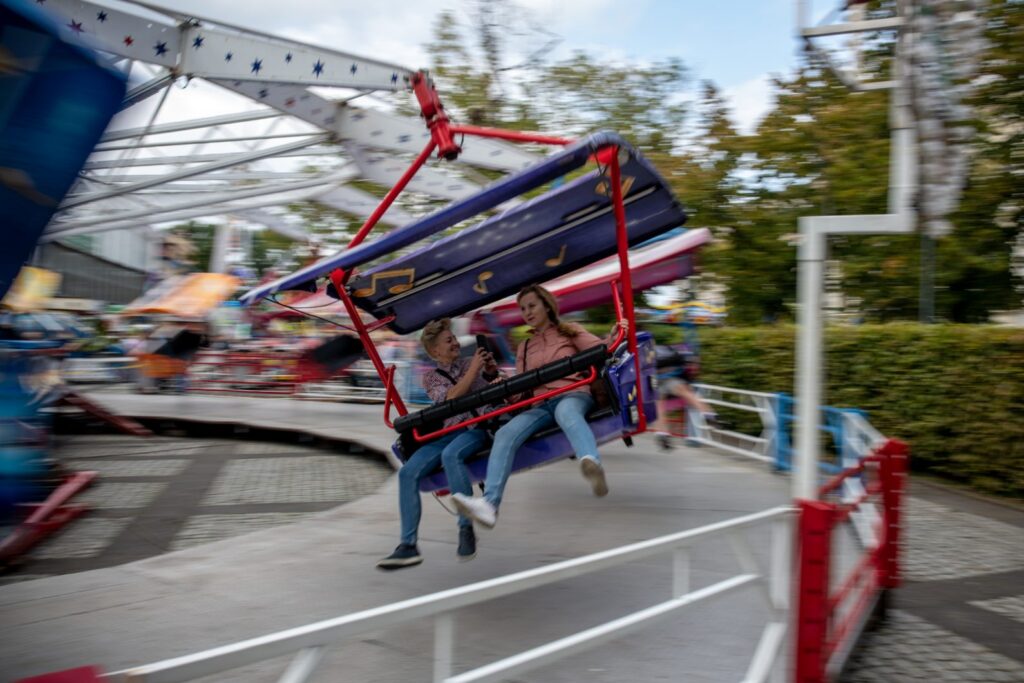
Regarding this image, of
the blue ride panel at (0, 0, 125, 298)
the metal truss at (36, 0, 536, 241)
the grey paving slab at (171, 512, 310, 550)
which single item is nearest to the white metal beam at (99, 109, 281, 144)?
the metal truss at (36, 0, 536, 241)

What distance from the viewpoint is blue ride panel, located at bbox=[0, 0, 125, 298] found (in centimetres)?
262

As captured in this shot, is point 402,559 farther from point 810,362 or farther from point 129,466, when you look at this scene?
point 129,466

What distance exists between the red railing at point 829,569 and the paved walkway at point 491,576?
0.31 metres

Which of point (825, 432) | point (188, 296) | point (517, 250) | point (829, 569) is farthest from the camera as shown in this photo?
point (188, 296)

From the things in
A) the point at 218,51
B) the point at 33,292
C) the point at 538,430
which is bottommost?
the point at 538,430

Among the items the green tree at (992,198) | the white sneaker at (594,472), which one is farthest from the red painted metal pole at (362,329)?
the green tree at (992,198)

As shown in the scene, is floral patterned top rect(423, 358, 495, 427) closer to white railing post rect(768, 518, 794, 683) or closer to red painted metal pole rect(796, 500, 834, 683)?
white railing post rect(768, 518, 794, 683)

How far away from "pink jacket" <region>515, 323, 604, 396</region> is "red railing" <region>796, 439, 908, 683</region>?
6.06 ft

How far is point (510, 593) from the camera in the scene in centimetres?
256

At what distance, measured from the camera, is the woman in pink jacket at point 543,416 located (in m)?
4.72

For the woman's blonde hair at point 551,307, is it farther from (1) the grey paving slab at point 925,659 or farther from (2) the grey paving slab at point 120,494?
(2) the grey paving slab at point 120,494

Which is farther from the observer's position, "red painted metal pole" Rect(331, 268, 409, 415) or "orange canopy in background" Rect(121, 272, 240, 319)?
"orange canopy in background" Rect(121, 272, 240, 319)

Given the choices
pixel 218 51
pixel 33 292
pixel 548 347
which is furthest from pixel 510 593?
pixel 33 292

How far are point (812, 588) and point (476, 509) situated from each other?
1.94 m
